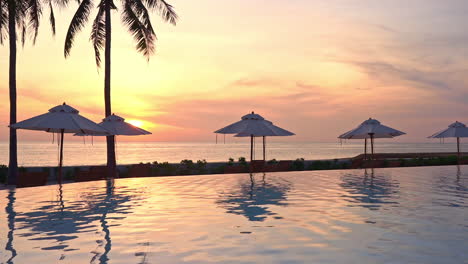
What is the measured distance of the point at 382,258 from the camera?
6723mm

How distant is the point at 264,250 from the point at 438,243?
2950 mm

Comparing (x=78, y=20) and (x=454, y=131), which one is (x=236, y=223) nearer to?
(x=78, y=20)

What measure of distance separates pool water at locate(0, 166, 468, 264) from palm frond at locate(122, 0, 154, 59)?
861 cm

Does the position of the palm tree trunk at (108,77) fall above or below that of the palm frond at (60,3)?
Result: below

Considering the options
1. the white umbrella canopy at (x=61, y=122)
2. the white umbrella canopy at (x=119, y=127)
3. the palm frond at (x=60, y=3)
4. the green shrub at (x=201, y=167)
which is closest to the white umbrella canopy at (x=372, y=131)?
the green shrub at (x=201, y=167)

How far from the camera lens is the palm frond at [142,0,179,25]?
871 inches

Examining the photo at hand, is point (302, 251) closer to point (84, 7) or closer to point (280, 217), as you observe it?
point (280, 217)

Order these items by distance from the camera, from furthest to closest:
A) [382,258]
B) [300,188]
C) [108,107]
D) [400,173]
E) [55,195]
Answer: [108,107] → [400,173] → [300,188] → [55,195] → [382,258]

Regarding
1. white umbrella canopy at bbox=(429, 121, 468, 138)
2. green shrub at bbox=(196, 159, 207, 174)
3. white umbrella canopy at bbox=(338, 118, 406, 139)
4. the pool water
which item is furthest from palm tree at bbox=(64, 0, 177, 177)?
white umbrella canopy at bbox=(429, 121, 468, 138)

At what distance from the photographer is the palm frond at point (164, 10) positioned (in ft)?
72.6

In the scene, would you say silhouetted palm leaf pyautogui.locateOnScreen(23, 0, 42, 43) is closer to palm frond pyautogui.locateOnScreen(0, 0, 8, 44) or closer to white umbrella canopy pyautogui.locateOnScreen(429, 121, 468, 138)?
palm frond pyautogui.locateOnScreen(0, 0, 8, 44)

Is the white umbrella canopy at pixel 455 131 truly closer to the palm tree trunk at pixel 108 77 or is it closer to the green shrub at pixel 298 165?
the green shrub at pixel 298 165

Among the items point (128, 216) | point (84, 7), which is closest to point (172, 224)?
point (128, 216)

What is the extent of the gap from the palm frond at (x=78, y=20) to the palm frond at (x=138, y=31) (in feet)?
5.55
